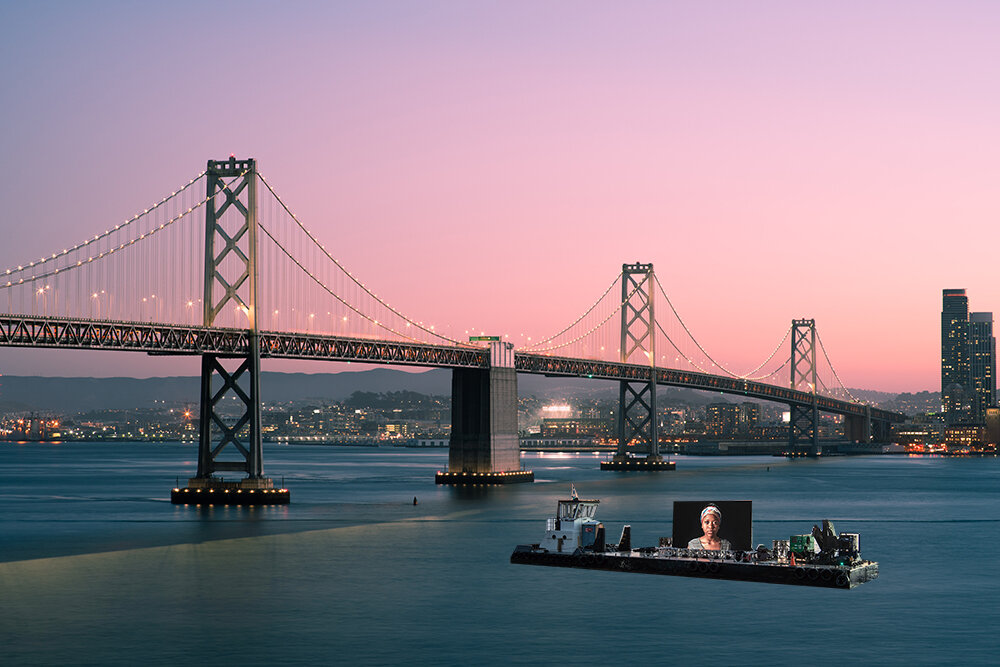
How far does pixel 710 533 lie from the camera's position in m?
47.7

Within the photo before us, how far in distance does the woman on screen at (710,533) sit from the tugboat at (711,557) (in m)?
0.34

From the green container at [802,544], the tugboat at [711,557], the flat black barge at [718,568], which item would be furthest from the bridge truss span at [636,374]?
the green container at [802,544]

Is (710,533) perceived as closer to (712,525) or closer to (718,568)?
(712,525)

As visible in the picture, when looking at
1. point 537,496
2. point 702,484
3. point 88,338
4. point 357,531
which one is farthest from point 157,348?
point 702,484

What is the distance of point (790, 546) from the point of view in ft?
154

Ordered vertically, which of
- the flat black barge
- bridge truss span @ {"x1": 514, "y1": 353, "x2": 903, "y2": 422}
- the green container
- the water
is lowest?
the water

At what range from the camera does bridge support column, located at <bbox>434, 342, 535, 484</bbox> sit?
103250 mm

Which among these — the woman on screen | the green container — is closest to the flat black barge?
the woman on screen

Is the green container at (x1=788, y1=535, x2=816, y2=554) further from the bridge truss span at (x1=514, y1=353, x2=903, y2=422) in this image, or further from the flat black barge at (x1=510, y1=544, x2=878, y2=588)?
the bridge truss span at (x1=514, y1=353, x2=903, y2=422)

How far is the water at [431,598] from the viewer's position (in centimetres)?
3438

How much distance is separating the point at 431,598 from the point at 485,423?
59285mm

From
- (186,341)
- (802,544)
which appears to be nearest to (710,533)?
(802,544)

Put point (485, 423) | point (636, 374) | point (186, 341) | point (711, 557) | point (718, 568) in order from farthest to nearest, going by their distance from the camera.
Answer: point (636, 374)
point (485, 423)
point (186, 341)
point (711, 557)
point (718, 568)

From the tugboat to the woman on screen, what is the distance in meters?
0.34
